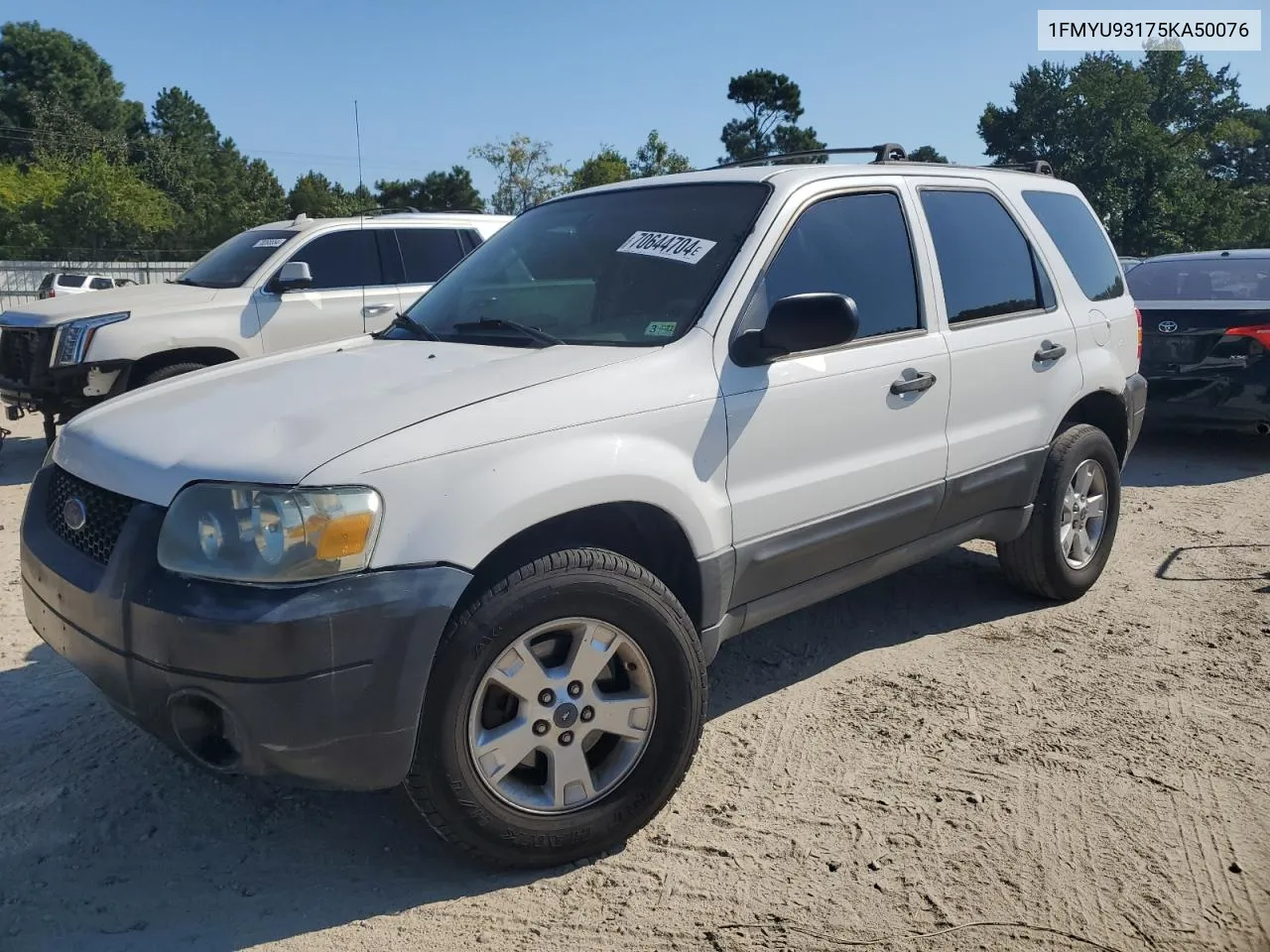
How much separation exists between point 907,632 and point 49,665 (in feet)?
11.7

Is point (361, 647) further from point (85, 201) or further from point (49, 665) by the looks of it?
point (85, 201)

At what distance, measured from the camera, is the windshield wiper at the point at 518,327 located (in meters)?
3.26

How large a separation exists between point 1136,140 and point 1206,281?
40209 mm

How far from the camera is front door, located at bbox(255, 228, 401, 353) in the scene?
316 inches

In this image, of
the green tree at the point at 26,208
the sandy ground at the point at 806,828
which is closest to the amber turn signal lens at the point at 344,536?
the sandy ground at the point at 806,828

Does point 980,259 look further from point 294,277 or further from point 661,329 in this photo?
point 294,277

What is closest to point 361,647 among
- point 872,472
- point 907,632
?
point 872,472

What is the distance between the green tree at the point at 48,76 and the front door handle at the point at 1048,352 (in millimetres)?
80930

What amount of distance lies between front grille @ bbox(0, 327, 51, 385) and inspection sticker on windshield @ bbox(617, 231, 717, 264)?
18.8 feet

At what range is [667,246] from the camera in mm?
3477

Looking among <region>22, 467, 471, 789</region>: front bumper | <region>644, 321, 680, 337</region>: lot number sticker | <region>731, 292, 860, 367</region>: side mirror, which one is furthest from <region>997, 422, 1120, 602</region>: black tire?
<region>22, 467, 471, 789</region>: front bumper

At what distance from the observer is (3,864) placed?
2785 millimetres

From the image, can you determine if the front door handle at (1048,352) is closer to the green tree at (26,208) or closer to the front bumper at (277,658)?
the front bumper at (277,658)

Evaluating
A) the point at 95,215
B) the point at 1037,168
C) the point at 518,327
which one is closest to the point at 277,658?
Answer: the point at 518,327
